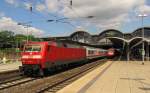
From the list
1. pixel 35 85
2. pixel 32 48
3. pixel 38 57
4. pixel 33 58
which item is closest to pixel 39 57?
pixel 38 57

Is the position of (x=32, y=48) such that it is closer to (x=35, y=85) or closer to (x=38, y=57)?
(x=38, y=57)

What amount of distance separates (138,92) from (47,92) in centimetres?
480

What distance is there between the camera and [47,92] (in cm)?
1628

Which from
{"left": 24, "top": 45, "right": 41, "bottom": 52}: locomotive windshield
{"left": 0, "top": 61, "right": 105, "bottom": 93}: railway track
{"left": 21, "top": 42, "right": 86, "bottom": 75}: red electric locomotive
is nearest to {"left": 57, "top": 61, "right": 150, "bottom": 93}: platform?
{"left": 0, "top": 61, "right": 105, "bottom": 93}: railway track

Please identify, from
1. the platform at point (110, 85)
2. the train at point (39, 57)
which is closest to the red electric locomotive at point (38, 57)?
the train at point (39, 57)

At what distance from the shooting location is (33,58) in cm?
2433

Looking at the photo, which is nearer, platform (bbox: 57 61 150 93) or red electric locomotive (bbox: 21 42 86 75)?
platform (bbox: 57 61 150 93)

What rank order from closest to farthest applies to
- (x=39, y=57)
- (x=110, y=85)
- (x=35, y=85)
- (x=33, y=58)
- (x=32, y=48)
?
(x=110, y=85)
(x=35, y=85)
(x=39, y=57)
(x=33, y=58)
(x=32, y=48)

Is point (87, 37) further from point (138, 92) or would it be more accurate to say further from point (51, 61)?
point (138, 92)

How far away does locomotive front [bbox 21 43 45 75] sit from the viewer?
24141 millimetres

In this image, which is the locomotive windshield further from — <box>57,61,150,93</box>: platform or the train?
<box>57,61,150,93</box>: platform

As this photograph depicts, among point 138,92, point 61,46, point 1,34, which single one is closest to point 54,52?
point 61,46

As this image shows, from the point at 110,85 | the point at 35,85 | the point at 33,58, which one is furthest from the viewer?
the point at 33,58

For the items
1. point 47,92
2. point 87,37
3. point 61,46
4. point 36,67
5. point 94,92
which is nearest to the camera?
point 94,92
